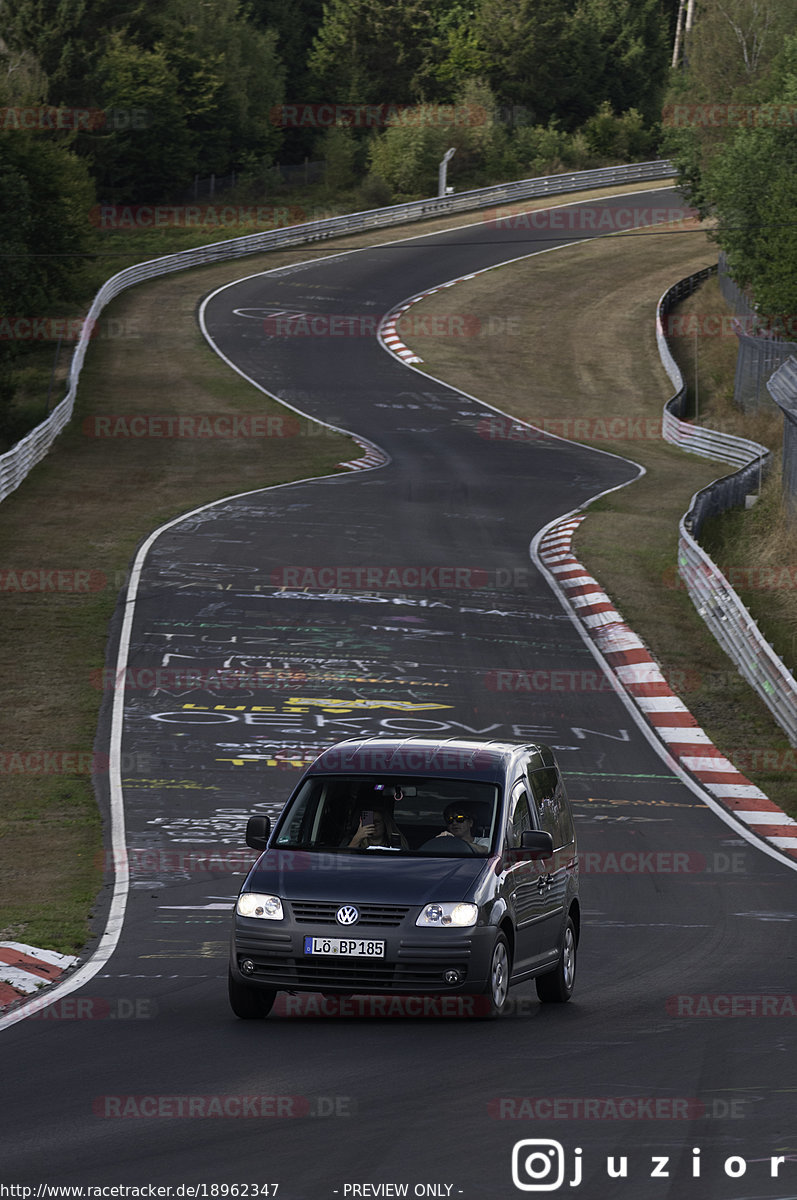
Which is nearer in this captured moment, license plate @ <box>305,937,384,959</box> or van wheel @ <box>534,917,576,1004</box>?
license plate @ <box>305,937,384,959</box>

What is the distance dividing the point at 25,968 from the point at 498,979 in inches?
149

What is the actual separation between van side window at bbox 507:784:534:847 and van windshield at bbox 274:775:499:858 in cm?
17

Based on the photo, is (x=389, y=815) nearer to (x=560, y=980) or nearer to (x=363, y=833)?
(x=363, y=833)

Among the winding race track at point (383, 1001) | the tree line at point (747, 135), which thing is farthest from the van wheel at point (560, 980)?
the tree line at point (747, 135)

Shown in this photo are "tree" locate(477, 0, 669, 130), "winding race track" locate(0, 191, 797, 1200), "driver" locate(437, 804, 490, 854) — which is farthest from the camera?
"tree" locate(477, 0, 669, 130)

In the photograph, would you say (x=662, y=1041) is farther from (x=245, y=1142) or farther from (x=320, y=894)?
(x=245, y=1142)

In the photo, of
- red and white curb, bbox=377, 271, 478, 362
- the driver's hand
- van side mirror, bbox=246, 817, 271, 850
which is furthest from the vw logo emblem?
red and white curb, bbox=377, 271, 478, 362

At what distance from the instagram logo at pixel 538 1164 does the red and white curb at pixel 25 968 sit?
4641 millimetres

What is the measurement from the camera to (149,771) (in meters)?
20.7

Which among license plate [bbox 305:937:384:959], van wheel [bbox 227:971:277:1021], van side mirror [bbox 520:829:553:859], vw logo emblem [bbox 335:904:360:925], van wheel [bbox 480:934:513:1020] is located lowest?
van wheel [bbox 227:971:277:1021]

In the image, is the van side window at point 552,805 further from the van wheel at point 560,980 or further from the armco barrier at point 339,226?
the armco barrier at point 339,226

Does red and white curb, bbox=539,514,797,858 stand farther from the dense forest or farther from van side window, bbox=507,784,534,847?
the dense forest

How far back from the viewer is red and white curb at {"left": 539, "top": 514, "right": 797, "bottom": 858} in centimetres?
2068

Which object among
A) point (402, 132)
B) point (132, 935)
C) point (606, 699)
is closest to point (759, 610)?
point (606, 699)
